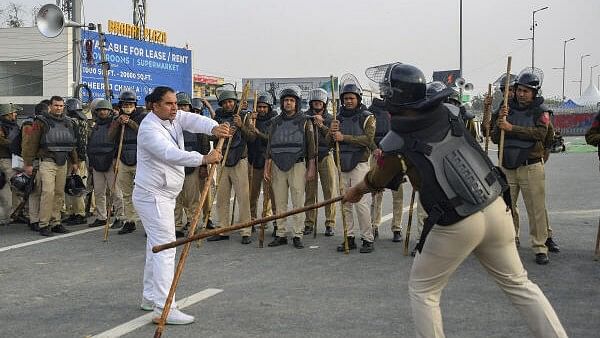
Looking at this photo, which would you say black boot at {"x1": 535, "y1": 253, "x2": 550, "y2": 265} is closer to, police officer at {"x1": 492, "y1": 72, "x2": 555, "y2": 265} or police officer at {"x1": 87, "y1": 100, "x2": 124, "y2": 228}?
police officer at {"x1": 492, "y1": 72, "x2": 555, "y2": 265}

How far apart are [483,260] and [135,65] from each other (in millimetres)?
26091

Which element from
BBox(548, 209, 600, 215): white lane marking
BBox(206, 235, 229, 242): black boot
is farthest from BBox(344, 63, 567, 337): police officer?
BBox(548, 209, 600, 215): white lane marking

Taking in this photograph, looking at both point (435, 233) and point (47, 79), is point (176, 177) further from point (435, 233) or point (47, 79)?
point (47, 79)

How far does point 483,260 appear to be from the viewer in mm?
3631

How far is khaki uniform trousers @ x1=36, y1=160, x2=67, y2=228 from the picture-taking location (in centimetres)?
950

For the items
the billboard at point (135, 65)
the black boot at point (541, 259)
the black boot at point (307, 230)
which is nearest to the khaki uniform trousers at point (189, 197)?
the black boot at point (307, 230)

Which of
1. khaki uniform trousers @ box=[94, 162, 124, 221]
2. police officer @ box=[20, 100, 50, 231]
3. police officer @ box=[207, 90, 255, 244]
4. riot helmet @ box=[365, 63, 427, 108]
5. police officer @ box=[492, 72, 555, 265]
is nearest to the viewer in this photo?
riot helmet @ box=[365, 63, 427, 108]

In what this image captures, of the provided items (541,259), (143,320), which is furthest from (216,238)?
(541,259)

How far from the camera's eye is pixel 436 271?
3.55 m

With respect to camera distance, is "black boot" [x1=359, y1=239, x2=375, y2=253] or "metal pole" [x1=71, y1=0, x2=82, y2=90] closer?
"black boot" [x1=359, y1=239, x2=375, y2=253]

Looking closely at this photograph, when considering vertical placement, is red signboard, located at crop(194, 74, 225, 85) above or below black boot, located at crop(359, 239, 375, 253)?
above

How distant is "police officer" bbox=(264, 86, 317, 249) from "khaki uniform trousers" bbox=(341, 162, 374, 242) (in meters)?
0.54

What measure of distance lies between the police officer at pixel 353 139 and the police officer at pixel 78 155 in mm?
4445

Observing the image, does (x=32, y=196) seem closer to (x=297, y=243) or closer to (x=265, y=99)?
(x=265, y=99)
